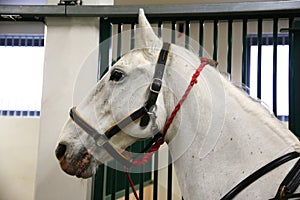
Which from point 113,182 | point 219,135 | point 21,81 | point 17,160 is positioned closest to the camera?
point 219,135

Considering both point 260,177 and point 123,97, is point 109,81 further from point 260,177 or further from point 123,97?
point 260,177

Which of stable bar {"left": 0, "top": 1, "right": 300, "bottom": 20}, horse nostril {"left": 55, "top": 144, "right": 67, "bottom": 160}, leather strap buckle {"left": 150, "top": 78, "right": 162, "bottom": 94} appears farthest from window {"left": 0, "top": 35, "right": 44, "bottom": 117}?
leather strap buckle {"left": 150, "top": 78, "right": 162, "bottom": 94}

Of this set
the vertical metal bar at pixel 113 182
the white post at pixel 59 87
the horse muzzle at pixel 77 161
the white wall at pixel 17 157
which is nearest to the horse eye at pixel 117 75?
the horse muzzle at pixel 77 161

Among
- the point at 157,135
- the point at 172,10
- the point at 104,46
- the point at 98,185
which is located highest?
the point at 172,10

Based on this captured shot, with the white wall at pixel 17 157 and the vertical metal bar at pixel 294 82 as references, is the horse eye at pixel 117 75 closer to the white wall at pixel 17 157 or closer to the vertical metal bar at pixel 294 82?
the vertical metal bar at pixel 294 82

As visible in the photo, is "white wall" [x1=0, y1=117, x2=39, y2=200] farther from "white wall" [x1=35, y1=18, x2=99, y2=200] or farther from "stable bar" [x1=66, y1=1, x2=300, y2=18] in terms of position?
"stable bar" [x1=66, y1=1, x2=300, y2=18]

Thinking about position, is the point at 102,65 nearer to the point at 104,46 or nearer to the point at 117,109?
the point at 104,46

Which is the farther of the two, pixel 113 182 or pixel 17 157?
pixel 17 157

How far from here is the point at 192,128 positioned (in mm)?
950

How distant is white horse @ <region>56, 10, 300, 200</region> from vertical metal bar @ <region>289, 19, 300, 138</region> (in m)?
0.67

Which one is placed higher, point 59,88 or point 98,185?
point 59,88

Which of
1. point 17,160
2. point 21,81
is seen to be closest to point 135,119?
point 17,160

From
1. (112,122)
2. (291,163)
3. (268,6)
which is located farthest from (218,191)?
(268,6)

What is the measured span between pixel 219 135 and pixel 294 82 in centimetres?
79
